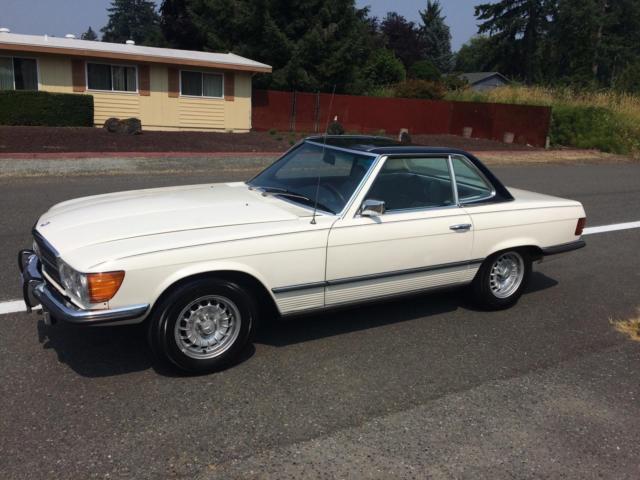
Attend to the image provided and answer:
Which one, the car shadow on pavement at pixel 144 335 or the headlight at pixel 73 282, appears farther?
the car shadow on pavement at pixel 144 335

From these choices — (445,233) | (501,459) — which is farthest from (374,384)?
(445,233)

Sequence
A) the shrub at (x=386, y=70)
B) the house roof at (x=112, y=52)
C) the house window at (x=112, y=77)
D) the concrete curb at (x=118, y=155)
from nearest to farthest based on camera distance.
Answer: the concrete curb at (x=118, y=155)
the house roof at (x=112, y=52)
the house window at (x=112, y=77)
the shrub at (x=386, y=70)

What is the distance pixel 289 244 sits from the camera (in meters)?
3.84

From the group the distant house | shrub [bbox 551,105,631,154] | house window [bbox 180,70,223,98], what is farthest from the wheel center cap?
the distant house

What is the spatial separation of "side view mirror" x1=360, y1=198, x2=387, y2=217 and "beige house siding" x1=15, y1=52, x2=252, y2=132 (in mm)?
19414

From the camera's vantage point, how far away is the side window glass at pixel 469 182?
4.89m

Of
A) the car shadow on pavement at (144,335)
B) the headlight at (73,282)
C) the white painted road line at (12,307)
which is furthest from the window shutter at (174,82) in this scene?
the headlight at (73,282)

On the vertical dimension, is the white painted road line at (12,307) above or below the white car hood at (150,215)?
below

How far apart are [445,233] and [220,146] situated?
15417 millimetres

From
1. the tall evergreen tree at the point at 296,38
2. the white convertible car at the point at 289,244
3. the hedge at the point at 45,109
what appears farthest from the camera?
the tall evergreen tree at the point at 296,38

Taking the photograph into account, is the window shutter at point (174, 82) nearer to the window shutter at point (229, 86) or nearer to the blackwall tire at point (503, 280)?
the window shutter at point (229, 86)

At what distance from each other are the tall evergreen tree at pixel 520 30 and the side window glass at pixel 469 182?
62084mm

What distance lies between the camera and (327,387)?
3.69 meters

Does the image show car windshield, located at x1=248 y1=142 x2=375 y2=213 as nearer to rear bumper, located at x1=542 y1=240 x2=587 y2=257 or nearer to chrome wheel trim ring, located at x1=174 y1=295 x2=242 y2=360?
chrome wheel trim ring, located at x1=174 y1=295 x2=242 y2=360
